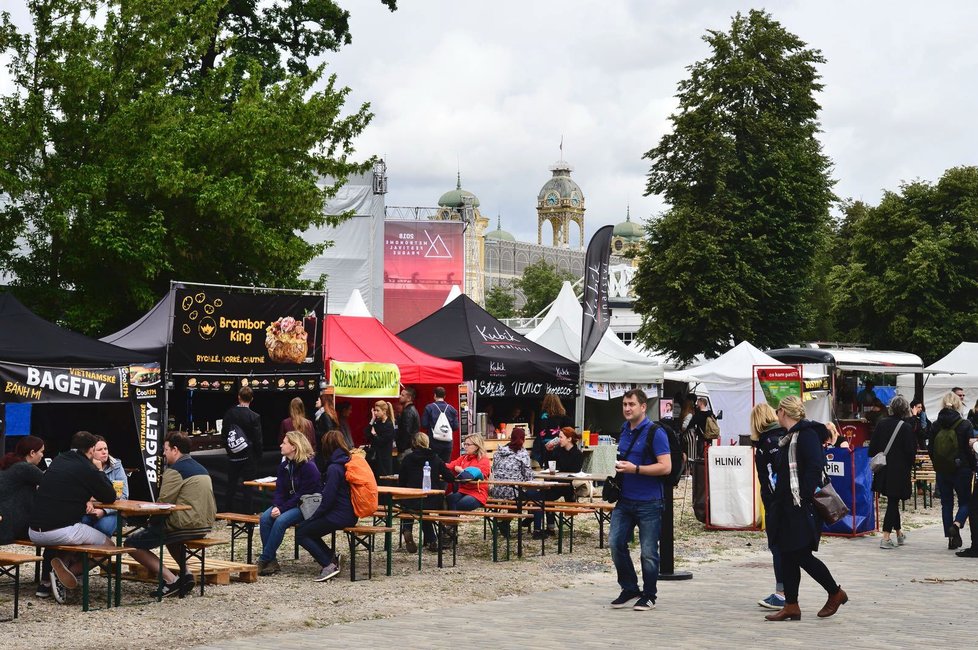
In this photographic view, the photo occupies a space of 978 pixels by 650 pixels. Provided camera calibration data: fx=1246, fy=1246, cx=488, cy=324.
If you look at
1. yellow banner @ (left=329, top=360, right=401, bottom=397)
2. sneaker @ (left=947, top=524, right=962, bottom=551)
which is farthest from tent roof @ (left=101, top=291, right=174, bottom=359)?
sneaker @ (left=947, top=524, right=962, bottom=551)

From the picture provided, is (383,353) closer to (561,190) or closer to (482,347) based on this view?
(482,347)

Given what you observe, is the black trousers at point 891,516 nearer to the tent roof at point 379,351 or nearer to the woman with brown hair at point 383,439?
the woman with brown hair at point 383,439

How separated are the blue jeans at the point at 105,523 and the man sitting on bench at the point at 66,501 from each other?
1.08ft

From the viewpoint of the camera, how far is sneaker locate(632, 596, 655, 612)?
9.38 m

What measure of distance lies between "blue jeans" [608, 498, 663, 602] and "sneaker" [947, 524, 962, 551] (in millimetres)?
5361

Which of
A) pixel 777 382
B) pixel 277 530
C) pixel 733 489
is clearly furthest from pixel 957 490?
pixel 777 382

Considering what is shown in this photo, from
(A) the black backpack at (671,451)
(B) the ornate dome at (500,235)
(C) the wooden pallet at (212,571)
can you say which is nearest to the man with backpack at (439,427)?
(C) the wooden pallet at (212,571)

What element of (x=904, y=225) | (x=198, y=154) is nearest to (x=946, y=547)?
(x=198, y=154)

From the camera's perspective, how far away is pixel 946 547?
1383 centimetres

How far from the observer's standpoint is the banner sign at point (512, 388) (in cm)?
2148

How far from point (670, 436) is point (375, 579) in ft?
10.0

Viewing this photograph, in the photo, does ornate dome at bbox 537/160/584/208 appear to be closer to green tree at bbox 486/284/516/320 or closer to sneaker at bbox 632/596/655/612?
green tree at bbox 486/284/516/320

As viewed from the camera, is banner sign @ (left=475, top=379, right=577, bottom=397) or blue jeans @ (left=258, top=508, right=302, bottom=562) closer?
blue jeans @ (left=258, top=508, right=302, bottom=562)

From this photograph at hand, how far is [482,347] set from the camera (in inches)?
848
